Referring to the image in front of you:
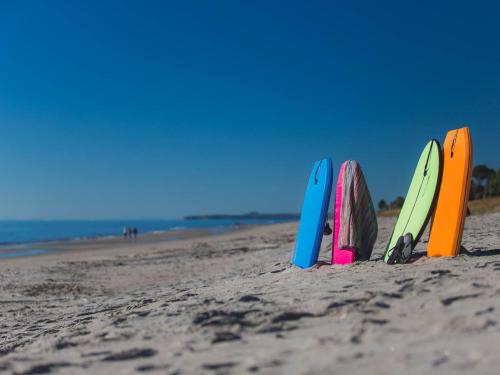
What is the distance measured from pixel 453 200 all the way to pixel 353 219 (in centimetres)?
131

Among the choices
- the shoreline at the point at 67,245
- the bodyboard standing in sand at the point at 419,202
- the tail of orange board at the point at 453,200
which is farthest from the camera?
the shoreline at the point at 67,245

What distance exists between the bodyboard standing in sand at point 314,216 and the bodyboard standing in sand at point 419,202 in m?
0.99

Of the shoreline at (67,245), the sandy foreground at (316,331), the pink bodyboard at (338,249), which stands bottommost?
the shoreline at (67,245)

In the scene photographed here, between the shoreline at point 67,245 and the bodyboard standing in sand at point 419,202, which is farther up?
the bodyboard standing in sand at point 419,202

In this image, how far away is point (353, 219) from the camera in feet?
20.9

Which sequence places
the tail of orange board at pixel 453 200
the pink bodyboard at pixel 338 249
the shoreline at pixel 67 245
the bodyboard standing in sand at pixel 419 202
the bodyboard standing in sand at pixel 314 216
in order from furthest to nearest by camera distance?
the shoreline at pixel 67 245 < the bodyboard standing in sand at pixel 314 216 < the pink bodyboard at pixel 338 249 < the bodyboard standing in sand at pixel 419 202 < the tail of orange board at pixel 453 200

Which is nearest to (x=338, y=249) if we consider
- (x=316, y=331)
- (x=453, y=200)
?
(x=453, y=200)

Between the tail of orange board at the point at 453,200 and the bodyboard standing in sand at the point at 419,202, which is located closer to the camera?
the tail of orange board at the point at 453,200

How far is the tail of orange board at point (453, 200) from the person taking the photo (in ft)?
17.4

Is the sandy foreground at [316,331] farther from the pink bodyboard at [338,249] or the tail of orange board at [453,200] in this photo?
the pink bodyboard at [338,249]

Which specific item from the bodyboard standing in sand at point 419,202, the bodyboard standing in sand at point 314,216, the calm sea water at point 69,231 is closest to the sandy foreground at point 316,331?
the bodyboard standing in sand at point 419,202

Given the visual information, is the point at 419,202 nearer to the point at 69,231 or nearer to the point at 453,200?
the point at 453,200

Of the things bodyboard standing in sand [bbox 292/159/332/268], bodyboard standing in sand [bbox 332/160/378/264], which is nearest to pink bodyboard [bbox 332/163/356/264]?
bodyboard standing in sand [bbox 332/160/378/264]

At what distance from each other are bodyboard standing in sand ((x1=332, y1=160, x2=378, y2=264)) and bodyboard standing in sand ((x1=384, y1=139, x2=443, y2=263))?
1.13ft
